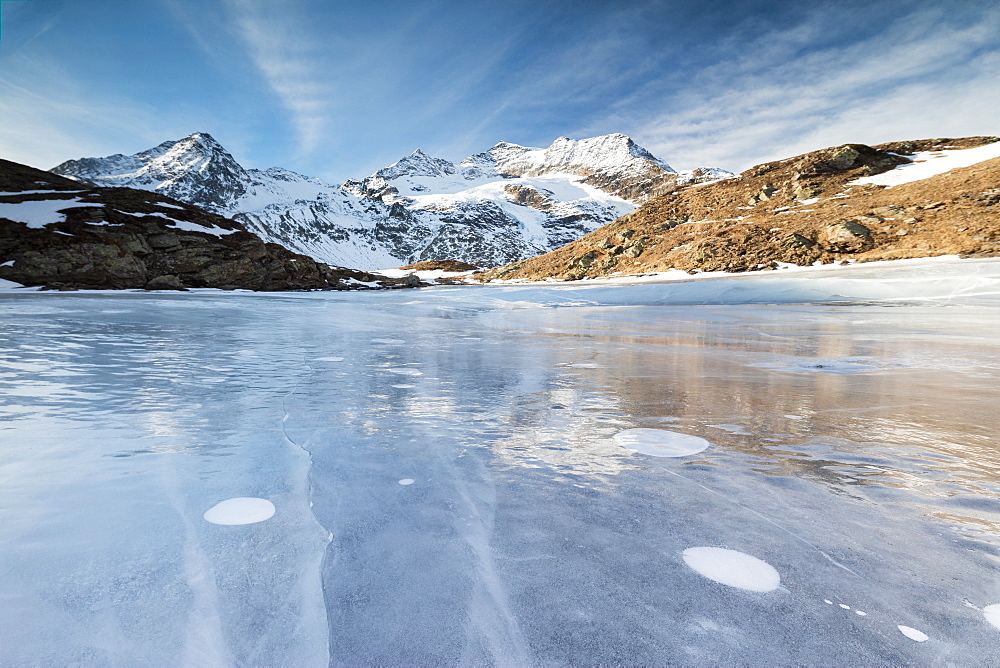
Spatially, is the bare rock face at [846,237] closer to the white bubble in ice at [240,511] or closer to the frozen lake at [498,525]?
the frozen lake at [498,525]

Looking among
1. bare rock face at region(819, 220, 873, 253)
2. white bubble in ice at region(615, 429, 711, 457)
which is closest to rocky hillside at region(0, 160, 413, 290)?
white bubble in ice at region(615, 429, 711, 457)

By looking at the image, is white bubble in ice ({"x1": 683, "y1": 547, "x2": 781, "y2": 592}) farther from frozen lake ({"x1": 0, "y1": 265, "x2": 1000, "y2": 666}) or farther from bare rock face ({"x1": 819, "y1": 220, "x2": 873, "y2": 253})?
bare rock face ({"x1": 819, "y1": 220, "x2": 873, "y2": 253})

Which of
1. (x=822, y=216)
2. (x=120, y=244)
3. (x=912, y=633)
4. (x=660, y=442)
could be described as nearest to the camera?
(x=912, y=633)

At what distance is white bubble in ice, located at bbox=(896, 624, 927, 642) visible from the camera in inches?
42.9

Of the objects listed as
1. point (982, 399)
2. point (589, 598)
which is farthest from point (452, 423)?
point (982, 399)

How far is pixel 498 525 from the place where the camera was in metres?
1.64

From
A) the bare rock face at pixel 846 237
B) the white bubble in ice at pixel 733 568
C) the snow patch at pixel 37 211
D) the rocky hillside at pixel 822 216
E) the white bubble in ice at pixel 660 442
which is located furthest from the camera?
the snow patch at pixel 37 211

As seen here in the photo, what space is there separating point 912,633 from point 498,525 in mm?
1170

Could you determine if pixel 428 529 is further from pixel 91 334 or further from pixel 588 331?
pixel 91 334

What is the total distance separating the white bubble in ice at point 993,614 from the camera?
1.15 meters

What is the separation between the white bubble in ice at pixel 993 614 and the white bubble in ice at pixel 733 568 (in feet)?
1.57

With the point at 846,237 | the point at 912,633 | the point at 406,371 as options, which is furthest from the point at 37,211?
the point at 846,237

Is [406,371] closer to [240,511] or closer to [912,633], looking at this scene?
[240,511]

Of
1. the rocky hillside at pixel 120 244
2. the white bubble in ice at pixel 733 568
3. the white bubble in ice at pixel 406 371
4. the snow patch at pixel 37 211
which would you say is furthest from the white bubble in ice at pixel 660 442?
the snow patch at pixel 37 211
